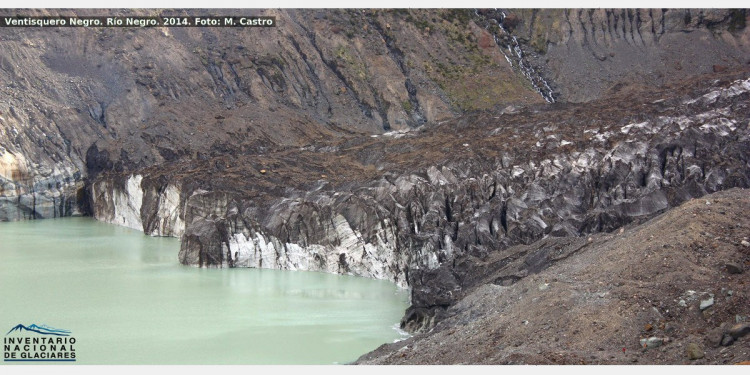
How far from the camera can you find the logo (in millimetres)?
21797

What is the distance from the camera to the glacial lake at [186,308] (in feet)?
76.1

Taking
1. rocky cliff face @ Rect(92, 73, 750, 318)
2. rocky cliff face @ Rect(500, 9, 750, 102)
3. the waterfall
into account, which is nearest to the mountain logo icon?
rocky cliff face @ Rect(92, 73, 750, 318)

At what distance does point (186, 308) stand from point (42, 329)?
13.3 ft

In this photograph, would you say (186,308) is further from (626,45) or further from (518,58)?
(626,45)

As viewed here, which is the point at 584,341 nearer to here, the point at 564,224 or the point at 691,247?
the point at 691,247

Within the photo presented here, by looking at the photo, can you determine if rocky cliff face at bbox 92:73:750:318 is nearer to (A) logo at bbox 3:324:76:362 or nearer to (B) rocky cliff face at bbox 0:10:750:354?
(B) rocky cliff face at bbox 0:10:750:354

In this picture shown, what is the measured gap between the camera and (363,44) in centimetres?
7275

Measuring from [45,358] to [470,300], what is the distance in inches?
360

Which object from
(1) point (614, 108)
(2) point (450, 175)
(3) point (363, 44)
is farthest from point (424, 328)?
(3) point (363, 44)

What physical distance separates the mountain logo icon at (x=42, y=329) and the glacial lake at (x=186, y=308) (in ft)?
0.71

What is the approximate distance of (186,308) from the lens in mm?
28266

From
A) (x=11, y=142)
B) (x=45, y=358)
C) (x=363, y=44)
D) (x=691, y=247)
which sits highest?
(x=363, y=44)

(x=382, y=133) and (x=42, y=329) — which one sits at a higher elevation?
(x=382, y=133)

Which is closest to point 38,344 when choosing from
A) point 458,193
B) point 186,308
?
point 186,308
